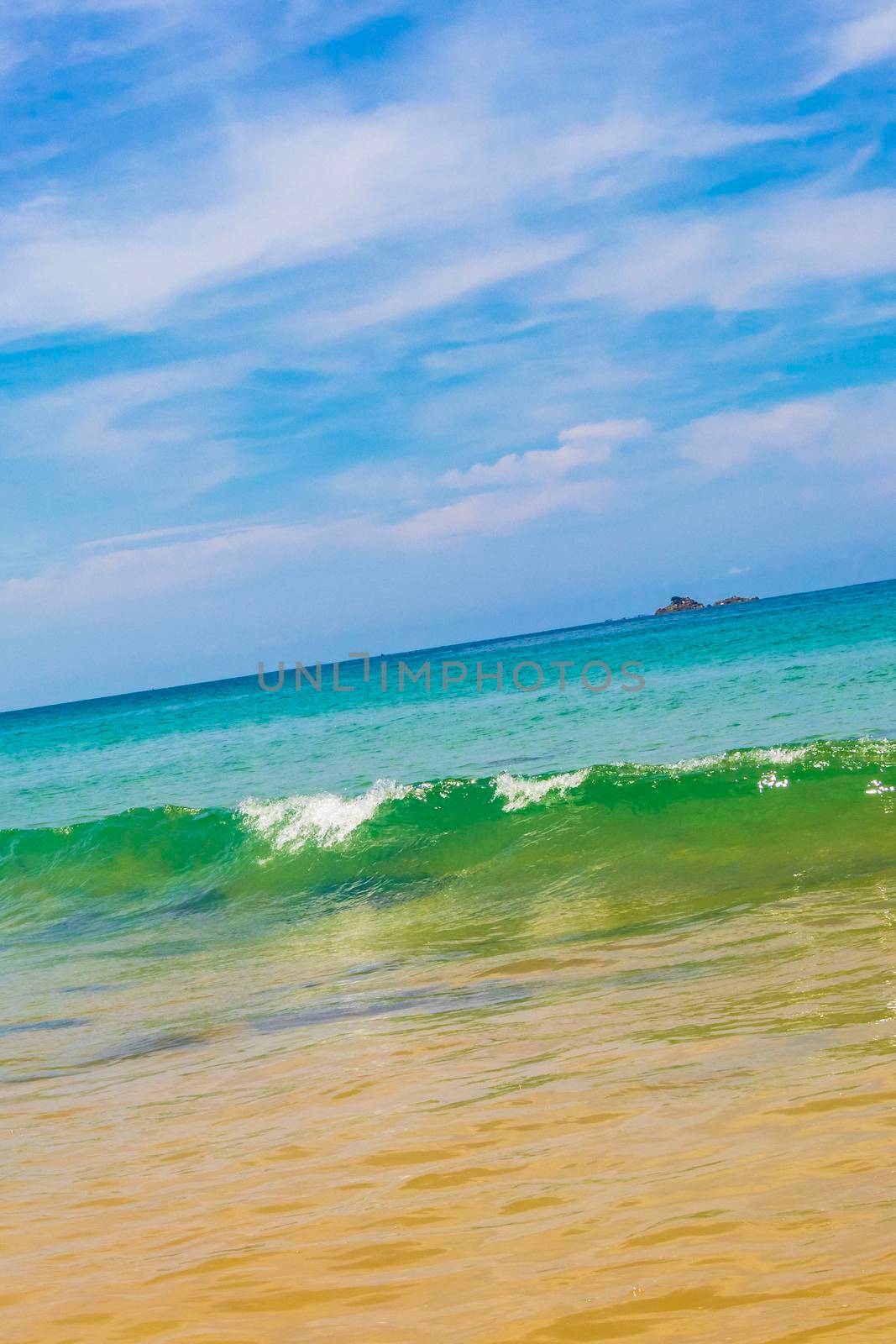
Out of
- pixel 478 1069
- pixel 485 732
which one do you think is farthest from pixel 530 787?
pixel 485 732

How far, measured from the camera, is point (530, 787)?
13.8 metres

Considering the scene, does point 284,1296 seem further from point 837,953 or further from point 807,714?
point 807,714

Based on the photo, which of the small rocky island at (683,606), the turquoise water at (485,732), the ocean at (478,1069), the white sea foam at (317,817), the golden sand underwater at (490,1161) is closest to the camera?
the golden sand underwater at (490,1161)

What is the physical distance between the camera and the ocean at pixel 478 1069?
9.78 feet

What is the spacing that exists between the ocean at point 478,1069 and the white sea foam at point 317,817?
9 centimetres

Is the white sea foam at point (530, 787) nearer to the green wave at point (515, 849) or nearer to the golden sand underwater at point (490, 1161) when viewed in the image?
the green wave at point (515, 849)

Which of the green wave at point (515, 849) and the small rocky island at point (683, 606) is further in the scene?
the small rocky island at point (683, 606)

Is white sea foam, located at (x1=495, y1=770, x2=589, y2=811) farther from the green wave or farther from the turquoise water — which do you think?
the turquoise water

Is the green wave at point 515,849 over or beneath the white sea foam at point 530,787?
beneath

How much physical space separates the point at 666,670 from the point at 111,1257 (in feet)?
114

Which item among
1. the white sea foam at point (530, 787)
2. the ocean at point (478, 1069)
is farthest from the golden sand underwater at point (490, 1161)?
the white sea foam at point (530, 787)

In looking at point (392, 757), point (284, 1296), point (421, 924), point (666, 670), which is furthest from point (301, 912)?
point (666, 670)

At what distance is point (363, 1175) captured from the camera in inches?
153

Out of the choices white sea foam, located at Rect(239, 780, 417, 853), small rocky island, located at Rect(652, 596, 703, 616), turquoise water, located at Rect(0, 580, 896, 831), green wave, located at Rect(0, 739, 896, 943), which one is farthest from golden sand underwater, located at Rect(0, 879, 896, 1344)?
small rocky island, located at Rect(652, 596, 703, 616)
